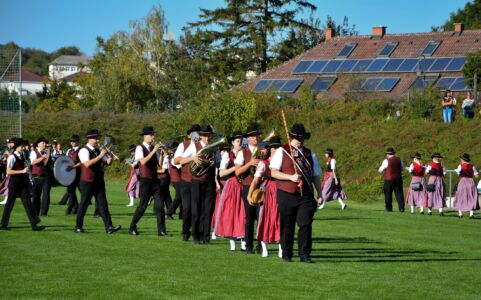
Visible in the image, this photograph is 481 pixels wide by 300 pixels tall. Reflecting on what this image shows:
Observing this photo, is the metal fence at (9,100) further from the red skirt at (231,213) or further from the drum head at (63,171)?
the red skirt at (231,213)

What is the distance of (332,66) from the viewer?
194 ft

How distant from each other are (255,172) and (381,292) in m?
4.77

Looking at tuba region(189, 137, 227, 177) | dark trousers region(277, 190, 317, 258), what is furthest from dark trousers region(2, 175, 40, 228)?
dark trousers region(277, 190, 317, 258)

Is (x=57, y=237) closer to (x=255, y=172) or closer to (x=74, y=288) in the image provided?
(x=255, y=172)

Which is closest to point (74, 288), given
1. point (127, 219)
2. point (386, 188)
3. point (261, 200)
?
point (261, 200)

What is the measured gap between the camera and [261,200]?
1705 cm

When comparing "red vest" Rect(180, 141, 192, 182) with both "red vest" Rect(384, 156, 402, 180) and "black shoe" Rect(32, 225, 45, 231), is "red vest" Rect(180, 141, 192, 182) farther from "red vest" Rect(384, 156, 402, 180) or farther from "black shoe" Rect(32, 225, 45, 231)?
"red vest" Rect(384, 156, 402, 180)

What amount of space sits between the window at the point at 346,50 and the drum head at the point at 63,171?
1434 inches

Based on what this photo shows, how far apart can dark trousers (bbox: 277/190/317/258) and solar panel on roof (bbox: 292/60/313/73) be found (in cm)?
4534

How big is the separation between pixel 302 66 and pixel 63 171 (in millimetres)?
37534

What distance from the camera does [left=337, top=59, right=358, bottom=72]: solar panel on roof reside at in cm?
5758

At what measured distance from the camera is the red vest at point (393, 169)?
106 feet

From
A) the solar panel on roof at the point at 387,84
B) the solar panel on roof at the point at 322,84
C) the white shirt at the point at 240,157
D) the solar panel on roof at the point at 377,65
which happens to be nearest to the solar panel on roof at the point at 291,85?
the solar panel on roof at the point at 322,84

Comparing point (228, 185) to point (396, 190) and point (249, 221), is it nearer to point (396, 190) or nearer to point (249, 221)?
point (249, 221)
